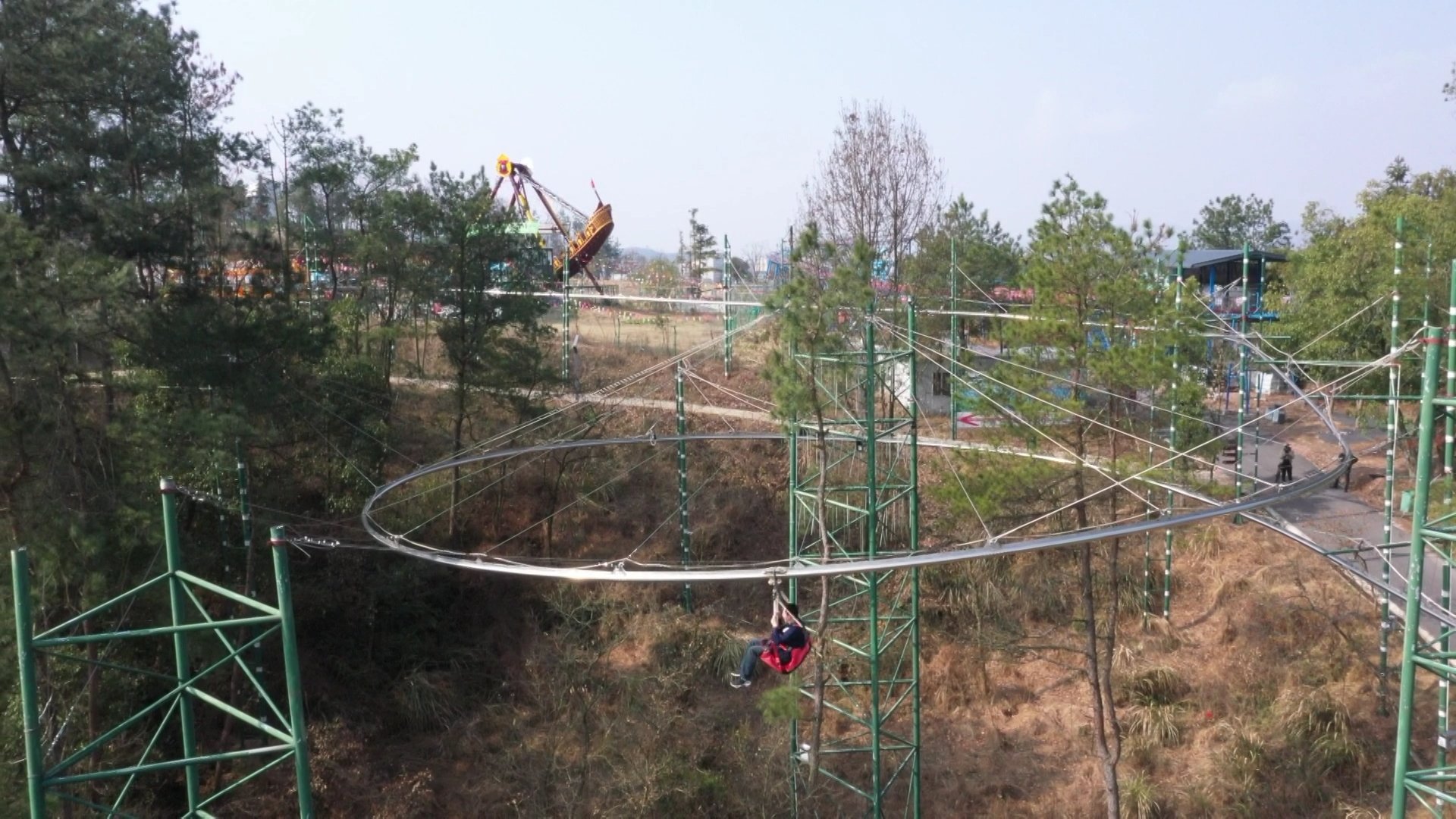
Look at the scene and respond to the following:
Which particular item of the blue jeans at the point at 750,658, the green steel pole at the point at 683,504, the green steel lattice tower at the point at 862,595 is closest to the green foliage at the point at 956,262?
the green steel lattice tower at the point at 862,595

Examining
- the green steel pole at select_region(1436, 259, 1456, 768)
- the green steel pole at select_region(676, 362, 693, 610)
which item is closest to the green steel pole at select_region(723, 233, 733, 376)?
the green steel pole at select_region(676, 362, 693, 610)

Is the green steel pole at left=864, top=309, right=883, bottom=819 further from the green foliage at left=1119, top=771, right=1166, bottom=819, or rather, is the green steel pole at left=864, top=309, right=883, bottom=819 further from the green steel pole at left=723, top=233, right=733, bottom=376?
the green steel pole at left=723, top=233, right=733, bottom=376

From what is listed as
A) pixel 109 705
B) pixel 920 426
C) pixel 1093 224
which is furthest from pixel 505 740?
pixel 1093 224

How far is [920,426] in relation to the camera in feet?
53.4

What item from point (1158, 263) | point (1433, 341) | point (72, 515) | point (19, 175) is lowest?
point (72, 515)

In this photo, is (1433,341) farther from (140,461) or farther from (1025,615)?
(140,461)

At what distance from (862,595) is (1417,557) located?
22.7 ft

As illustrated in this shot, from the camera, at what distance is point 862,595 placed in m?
12.5

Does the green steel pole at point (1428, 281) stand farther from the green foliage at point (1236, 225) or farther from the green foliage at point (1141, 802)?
the green foliage at point (1236, 225)

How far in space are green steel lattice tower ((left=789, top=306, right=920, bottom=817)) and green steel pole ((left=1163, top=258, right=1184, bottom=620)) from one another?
2.06 metres

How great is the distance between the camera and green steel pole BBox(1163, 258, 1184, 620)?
27.8 feet

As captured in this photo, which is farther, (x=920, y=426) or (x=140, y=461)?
(x=920, y=426)

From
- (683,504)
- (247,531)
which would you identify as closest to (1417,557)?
(683,504)

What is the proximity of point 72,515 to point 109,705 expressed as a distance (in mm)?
2662
